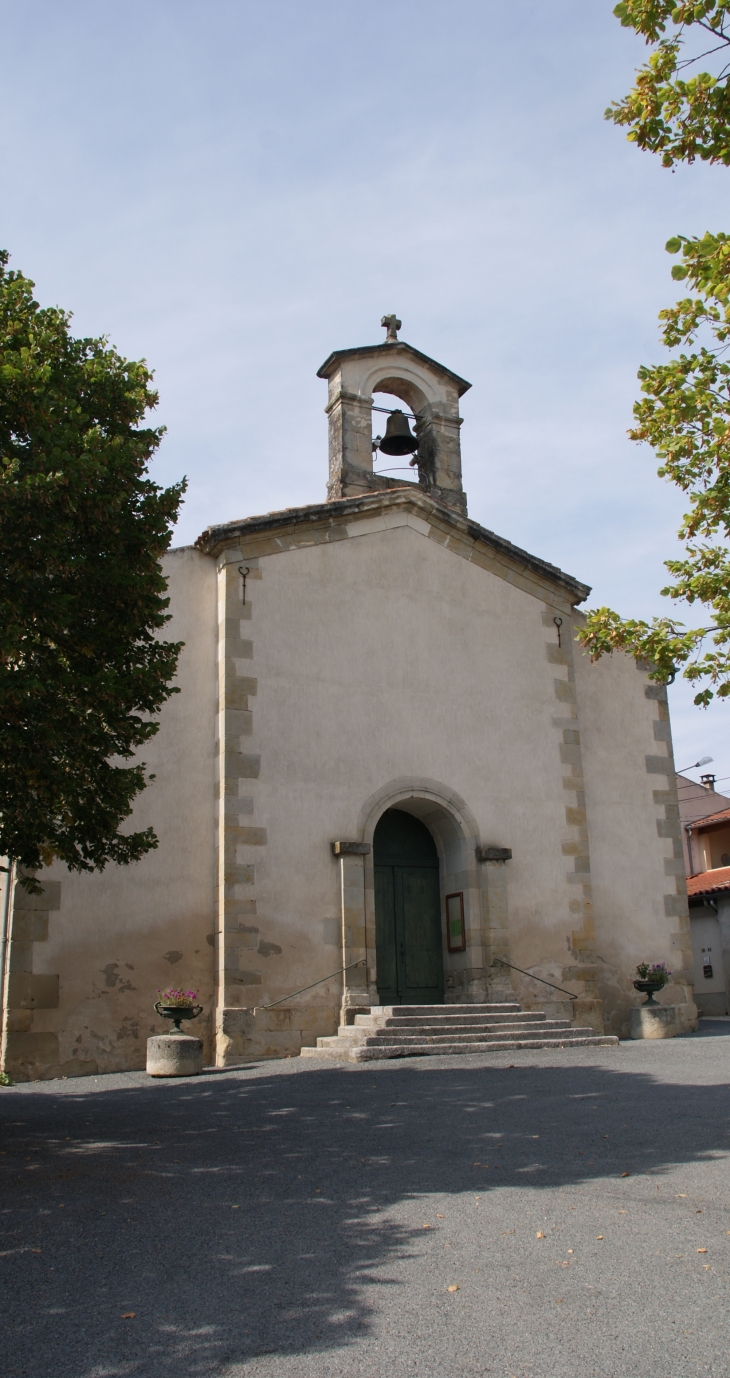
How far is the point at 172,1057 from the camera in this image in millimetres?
11062

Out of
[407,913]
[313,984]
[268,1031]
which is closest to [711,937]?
[407,913]

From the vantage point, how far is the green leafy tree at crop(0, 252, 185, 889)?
7152 millimetres

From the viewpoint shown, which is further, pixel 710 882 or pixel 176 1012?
pixel 710 882

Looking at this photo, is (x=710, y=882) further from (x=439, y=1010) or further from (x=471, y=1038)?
(x=471, y=1038)

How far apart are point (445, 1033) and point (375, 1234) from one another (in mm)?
6915

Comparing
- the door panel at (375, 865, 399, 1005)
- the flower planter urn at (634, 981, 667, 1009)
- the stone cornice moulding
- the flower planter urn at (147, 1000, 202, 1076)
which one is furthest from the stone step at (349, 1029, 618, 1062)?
the stone cornice moulding

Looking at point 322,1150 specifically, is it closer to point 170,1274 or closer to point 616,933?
point 170,1274

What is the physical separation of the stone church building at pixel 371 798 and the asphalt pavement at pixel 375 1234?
3163mm

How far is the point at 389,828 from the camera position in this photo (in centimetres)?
1461

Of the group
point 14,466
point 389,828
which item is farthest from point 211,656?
point 14,466

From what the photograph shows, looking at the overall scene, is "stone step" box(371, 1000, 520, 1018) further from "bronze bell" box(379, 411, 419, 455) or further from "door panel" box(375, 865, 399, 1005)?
"bronze bell" box(379, 411, 419, 455)

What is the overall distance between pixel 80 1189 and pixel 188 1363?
2.71 metres

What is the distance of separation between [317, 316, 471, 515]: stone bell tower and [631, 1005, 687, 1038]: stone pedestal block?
7296 mm

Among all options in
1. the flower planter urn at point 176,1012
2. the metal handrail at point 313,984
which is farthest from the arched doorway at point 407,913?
the flower planter urn at point 176,1012
